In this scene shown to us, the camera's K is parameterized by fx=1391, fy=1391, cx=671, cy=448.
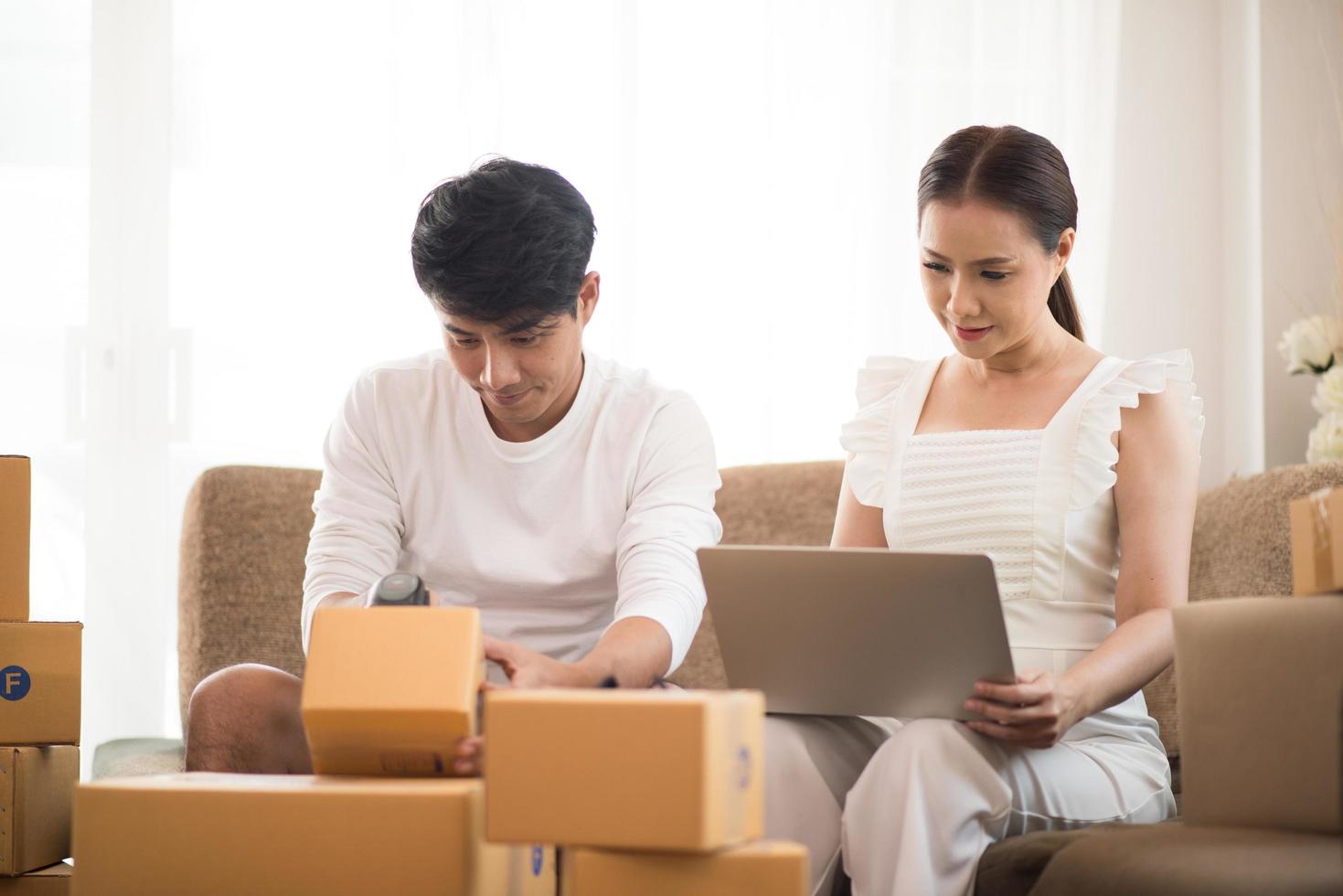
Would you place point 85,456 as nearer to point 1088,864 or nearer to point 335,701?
point 335,701

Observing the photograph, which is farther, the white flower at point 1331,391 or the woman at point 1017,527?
the white flower at point 1331,391

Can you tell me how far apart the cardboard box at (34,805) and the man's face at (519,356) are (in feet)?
2.41

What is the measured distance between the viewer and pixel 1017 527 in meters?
1.77

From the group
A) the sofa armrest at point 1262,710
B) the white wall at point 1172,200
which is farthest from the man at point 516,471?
the white wall at point 1172,200

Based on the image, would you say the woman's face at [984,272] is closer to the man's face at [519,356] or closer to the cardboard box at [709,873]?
the man's face at [519,356]

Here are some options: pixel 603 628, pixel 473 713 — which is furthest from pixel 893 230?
pixel 473 713

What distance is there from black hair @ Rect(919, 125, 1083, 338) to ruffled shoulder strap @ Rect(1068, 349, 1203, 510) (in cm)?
20

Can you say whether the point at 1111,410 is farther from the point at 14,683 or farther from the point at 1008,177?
the point at 14,683

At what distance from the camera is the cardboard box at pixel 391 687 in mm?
1263

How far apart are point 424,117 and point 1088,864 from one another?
6.75ft

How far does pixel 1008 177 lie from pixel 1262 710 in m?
0.75

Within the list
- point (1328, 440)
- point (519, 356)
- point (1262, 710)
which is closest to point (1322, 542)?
point (1262, 710)

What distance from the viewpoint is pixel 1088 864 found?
137cm

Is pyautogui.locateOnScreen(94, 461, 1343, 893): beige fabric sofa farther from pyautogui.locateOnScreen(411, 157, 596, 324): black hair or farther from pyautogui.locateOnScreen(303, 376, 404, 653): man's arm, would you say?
pyautogui.locateOnScreen(411, 157, 596, 324): black hair
